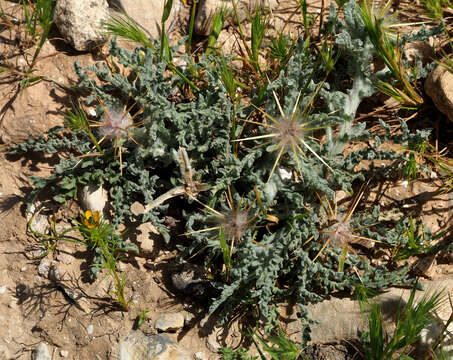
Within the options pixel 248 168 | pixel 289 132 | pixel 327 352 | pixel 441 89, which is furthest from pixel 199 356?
pixel 441 89

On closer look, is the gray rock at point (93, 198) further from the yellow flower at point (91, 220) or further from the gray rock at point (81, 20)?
the gray rock at point (81, 20)

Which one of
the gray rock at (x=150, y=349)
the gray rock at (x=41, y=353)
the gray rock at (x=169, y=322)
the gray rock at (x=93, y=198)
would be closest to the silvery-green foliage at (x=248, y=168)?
the gray rock at (x=93, y=198)

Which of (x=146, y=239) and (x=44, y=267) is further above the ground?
(x=146, y=239)

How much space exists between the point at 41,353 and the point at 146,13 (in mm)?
2708

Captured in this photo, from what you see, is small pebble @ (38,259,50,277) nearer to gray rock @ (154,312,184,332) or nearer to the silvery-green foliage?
the silvery-green foliage

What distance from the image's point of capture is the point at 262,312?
3.01 m

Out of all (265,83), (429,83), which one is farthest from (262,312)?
(429,83)

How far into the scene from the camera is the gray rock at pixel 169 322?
3.15 m

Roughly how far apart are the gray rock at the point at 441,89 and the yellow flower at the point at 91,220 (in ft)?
8.71

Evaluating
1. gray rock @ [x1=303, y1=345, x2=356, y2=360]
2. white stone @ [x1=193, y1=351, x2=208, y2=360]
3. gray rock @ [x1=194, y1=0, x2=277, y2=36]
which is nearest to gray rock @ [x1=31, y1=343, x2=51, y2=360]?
white stone @ [x1=193, y1=351, x2=208, y2=360]

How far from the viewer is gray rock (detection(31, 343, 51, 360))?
10.1 ft

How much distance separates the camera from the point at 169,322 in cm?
316

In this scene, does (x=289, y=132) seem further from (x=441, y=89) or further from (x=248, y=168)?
(x=441, y=89)

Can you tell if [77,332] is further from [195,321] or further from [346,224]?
[346,224]
